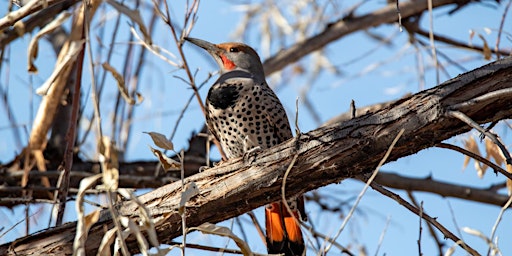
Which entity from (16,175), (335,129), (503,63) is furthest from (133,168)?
(503,63)

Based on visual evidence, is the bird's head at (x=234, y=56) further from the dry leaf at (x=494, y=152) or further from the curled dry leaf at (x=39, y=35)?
the curled dry leaf at (x=39, y=35)

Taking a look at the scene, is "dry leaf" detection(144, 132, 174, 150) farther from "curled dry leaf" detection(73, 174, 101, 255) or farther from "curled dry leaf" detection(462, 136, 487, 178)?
"curled dry leaf" detection(462, 136, 487, 178)

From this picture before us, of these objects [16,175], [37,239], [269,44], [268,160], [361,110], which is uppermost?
[269,44]

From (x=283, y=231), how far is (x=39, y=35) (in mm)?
1519

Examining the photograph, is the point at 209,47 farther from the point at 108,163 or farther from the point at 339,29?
the point at 108,163

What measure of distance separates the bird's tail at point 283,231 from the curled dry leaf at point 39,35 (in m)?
1.37

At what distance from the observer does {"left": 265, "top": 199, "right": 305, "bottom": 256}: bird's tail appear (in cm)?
318

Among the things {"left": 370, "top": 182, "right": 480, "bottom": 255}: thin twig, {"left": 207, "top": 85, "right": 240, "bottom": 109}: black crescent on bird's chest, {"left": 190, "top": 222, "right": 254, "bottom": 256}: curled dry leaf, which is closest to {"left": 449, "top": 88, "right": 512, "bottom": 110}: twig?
{"left": 370, "top": 182, "right": 480, "bottom": 255}: thin twig

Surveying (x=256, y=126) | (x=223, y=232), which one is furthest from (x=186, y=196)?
(x=256, y=126)

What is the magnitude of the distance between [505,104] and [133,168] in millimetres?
2199

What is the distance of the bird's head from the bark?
1528 mm

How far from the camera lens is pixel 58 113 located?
13.4 ft

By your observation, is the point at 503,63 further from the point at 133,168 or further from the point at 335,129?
the point at 133,168


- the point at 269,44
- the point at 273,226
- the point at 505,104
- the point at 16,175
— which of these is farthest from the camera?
the point at 269,44
